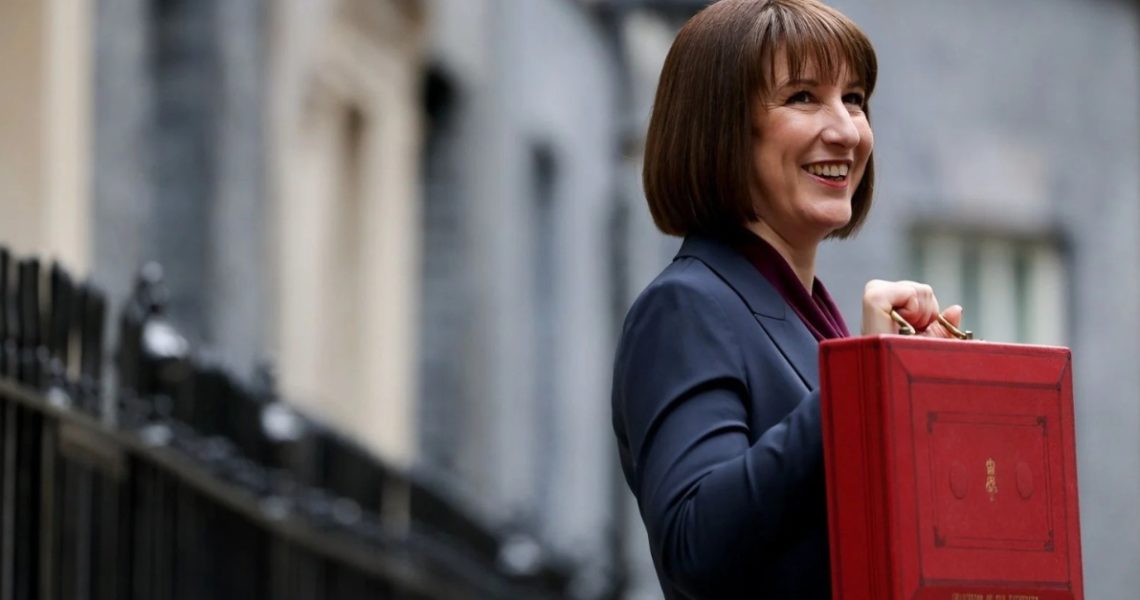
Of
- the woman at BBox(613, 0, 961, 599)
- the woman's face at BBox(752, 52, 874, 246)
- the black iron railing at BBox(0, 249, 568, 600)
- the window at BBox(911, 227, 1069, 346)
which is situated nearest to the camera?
the woman at BBox(613, 0, 961, 599)

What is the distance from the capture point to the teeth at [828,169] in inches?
126

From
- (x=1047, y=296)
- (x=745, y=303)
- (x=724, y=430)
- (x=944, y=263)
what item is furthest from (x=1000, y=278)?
(x=724, y=430)

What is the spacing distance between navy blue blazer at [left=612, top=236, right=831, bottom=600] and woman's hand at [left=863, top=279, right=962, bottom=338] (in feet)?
0.38

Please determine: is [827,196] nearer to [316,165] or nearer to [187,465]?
[187,465]

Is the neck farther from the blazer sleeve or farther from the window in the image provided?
the window

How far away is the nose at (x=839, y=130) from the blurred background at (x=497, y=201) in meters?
6.38

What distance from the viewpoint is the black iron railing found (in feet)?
17.8

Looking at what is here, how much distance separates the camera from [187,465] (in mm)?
6430

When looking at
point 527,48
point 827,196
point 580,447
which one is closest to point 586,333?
point 580,447

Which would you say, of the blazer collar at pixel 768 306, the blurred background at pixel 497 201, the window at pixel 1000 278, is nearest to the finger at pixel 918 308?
the blazer collar at pixel 768 306

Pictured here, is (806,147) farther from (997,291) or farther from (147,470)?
(997,291)

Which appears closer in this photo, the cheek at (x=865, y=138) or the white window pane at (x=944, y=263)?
the cheek at (x=865, y=138)

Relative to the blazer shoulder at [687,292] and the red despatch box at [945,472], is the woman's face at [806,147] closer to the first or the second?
the blazer shoulder at [687,292]

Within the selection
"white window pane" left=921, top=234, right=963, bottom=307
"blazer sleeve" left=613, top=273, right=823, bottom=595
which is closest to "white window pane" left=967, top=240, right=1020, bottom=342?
"white window pane" left=921, top=234, right=963, bottom=307
